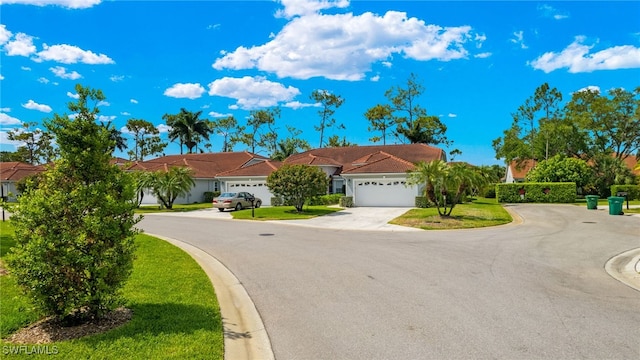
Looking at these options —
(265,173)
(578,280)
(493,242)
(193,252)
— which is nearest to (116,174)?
(193,252)

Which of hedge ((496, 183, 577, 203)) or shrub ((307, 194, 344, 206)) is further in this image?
hedge ((496, 183, 577, 203))

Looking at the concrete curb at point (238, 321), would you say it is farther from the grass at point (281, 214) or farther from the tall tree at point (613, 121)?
the tall tree at point (613, 121)

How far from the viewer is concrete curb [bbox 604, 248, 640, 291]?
Result: 8.68 metres

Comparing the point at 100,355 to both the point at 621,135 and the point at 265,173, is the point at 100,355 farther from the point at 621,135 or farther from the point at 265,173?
the point at 621,135

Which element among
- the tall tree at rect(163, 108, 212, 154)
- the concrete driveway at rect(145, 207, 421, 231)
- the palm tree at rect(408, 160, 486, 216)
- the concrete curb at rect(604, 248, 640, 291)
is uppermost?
the tall tree at rect(163, 108, 212, 154)

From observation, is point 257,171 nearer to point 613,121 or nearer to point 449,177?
point 449,177

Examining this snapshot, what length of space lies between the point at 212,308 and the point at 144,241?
28.2 ft

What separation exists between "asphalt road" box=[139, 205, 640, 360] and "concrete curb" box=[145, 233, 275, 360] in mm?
184

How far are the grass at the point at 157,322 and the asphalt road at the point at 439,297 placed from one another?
2.94 ft

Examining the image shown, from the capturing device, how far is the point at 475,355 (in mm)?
4820

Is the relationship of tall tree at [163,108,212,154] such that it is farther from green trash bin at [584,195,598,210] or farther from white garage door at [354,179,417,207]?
green trash bin at [584,195,598,210]

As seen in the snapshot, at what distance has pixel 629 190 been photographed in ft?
126

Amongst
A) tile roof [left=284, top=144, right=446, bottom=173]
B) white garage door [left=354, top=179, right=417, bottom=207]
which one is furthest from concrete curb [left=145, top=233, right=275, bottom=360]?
tile roof [left=284, top=144, right=446, bottom=173]

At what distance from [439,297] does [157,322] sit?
15.3 feet
